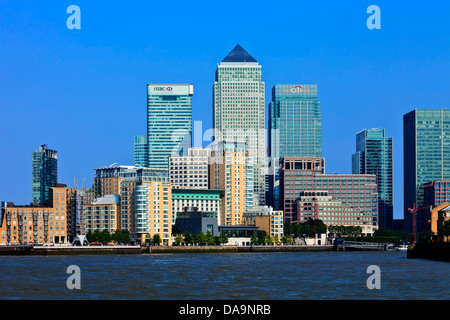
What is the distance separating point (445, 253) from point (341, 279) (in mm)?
62166

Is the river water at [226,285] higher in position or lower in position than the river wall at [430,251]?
higher

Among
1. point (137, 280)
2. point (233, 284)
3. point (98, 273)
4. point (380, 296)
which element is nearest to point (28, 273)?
point (98, 273)

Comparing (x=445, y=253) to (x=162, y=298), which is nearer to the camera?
(x=162, y=298)

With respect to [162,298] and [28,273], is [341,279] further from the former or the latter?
[28,273]

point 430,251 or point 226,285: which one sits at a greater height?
point 226,285

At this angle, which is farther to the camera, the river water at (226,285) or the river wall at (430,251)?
the river wall at (430,251)

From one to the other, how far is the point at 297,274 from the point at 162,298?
35.2m

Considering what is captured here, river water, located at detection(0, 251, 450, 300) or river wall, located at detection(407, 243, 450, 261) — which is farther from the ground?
river water, located at detection(0, 251, 450, 300)

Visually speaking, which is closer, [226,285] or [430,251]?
[226,285]

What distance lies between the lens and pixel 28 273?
105750mm

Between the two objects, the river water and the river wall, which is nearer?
the river water
